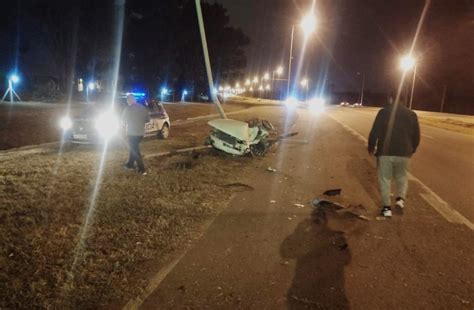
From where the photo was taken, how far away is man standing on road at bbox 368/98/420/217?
6535 millimetres

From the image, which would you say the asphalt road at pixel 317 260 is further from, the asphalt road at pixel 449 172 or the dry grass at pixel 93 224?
the asphalt road at pixel 449 172

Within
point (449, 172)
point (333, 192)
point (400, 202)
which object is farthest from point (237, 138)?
point (400, 202)

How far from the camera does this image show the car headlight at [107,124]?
42.3 ft

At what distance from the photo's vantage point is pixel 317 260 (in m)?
5.02

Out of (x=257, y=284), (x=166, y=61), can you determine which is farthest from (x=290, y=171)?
(x=166, y=61)

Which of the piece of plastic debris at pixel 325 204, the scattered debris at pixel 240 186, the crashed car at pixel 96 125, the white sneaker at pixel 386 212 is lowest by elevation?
the scattered debris at pixel 240 186

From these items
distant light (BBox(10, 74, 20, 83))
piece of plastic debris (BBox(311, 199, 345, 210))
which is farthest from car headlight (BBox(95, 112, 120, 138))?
distant light (BBox(10, 74, 20, 83))

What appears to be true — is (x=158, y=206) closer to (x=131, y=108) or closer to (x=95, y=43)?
(x=131, y=108)

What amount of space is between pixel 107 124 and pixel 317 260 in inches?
375

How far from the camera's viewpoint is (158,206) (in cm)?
689

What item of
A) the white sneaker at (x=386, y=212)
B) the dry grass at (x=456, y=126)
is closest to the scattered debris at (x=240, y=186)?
the white sneaker at (x=386, y=212)

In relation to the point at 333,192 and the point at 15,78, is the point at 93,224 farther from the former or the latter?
the point at 15,78

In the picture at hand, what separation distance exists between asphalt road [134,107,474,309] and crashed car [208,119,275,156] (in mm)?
3903

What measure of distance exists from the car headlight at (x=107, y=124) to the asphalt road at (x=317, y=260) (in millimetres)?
6312
